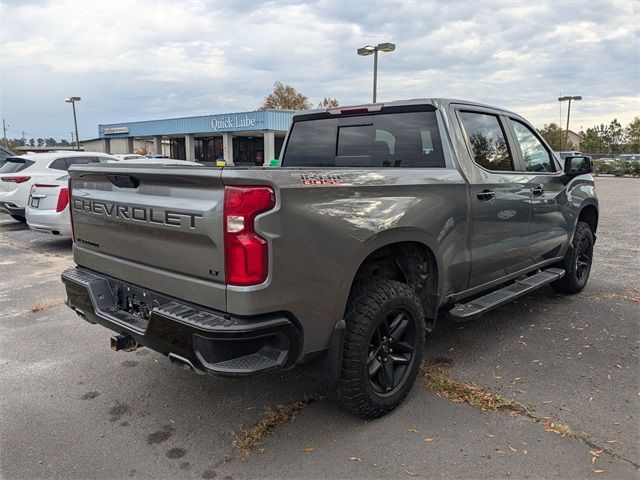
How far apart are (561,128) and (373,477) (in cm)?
5614

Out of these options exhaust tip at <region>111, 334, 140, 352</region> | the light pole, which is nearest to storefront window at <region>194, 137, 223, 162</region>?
the light pole

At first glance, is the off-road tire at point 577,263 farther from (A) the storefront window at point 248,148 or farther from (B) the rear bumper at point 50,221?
(A) the storefront window at point 248,148

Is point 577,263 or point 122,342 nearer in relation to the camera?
point 122,342

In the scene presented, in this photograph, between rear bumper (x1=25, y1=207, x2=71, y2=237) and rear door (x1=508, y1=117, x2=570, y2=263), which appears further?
rear bumper (x1=25, y1=207, x2=71, y2=237)

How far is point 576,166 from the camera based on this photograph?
16.7 feet

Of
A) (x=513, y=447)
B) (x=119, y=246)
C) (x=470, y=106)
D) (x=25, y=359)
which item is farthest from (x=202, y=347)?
(x=470, y=106)

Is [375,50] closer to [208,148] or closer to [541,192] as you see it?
[541,192]

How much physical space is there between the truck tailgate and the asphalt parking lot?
2.91ft

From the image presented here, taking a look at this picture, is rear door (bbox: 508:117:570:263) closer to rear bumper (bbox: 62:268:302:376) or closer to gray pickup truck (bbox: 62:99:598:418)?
gray pickup truck (bbox: 62:99:598:418)

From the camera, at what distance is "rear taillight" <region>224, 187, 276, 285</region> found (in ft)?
7.75

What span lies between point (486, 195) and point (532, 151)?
4.39 feet

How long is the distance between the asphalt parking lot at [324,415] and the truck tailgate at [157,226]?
2.91 ft

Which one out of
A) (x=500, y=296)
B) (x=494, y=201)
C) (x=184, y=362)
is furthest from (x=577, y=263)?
(x=184, y=362)

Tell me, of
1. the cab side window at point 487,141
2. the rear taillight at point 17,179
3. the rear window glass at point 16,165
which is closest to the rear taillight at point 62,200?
the rear taillight at point 17,179
